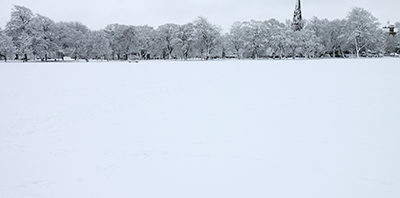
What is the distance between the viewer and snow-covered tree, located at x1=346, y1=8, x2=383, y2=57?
65.2 meters

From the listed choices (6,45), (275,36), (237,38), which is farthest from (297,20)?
(6,45)

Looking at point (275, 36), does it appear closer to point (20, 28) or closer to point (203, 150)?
point (20, 28)

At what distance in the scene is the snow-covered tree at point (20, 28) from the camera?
188 ft

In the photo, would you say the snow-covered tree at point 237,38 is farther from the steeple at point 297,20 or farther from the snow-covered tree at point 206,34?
the steeple at point 297,20

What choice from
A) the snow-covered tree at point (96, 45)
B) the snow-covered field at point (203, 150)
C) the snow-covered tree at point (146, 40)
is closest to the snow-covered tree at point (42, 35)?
the snow-covered tree at point (96, 45)

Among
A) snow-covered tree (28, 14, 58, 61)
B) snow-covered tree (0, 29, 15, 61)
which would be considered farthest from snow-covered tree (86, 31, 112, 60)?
snow-covered tree (0, 29, 15, 61)

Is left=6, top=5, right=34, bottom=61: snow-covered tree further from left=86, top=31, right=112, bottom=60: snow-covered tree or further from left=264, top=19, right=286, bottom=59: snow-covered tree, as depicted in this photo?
left=264, top=19, right=286, bottom=59: snow-covered tree

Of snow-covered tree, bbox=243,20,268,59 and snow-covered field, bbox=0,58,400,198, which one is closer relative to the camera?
snow-covered field, bbox=0,58,400,198

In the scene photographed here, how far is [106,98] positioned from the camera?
12117 mm

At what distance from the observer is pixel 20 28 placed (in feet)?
194

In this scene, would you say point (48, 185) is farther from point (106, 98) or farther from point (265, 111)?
point (106, 98)

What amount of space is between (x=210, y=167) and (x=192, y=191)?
0.88m

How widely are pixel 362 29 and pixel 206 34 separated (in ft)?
130

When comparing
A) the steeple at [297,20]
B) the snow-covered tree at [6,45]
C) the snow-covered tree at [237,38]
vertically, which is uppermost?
the steeple at [297,20]
